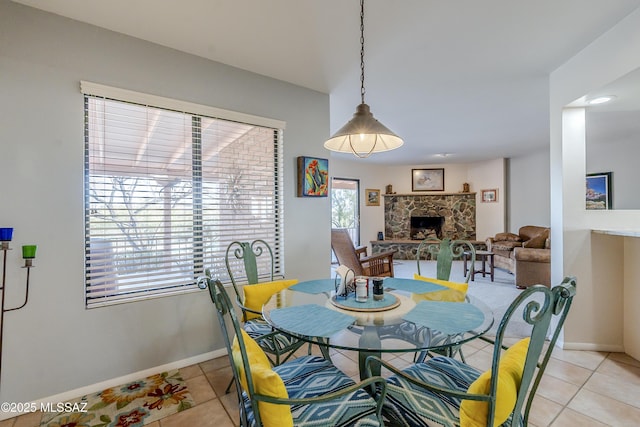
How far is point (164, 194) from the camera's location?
2314 mm

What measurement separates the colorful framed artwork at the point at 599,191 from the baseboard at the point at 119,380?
12.0 ft

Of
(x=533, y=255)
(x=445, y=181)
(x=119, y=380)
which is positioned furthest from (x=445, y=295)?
(x=445, y=181)

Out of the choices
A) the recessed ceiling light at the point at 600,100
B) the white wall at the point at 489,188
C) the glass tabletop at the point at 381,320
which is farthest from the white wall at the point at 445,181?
the glass tabletop at the point at 381,320

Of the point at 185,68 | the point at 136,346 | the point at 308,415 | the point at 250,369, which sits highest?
the point at 185,68

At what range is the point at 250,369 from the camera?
3.20 ft

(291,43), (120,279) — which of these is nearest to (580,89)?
(291,43)

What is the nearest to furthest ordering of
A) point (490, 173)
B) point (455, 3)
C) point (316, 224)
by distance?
point (455, 3) < point (316, 224) < point (490, 173)

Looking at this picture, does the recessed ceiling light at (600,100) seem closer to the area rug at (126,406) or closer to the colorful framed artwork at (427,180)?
the area rug at (126,406)

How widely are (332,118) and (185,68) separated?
2.12 meters

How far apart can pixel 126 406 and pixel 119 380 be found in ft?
1.03

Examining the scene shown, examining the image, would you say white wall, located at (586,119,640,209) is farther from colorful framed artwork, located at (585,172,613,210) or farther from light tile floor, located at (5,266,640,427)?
light tile floor, located at (5,266,640,427)

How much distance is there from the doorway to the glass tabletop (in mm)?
5578

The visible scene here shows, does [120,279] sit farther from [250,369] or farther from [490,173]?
[490,173]

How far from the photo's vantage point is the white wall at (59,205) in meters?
1.80
